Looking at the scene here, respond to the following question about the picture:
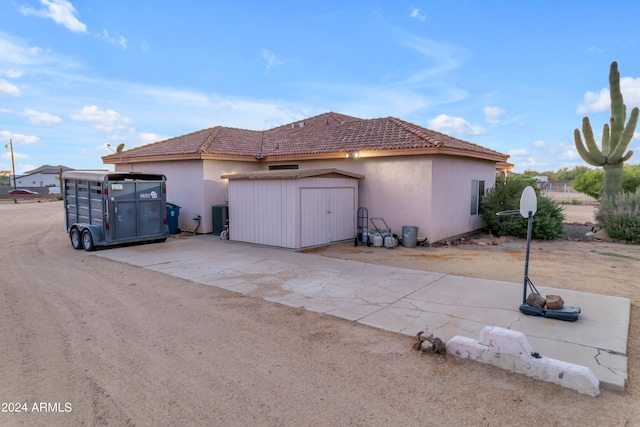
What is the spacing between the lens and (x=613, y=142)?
16641 millimetres

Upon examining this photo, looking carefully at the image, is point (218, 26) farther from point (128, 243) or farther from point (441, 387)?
point (441, 387)

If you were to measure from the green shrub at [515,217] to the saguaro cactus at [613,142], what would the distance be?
14.0 ft

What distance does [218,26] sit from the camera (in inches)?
559

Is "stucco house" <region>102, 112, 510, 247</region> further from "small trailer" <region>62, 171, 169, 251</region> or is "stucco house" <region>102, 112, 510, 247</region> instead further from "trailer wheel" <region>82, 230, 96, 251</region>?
"trailer wheel" <region>82, 230, 96, 251</region>

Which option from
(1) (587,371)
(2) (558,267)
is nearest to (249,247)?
(2) (558,267)

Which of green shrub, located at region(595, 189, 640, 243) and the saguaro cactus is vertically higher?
the saguaro cactus

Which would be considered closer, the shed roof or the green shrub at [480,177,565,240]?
the shed roof

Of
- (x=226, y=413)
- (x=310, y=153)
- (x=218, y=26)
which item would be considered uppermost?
(x=218, y=26)

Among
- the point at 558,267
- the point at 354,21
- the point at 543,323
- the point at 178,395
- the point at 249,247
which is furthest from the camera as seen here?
the point at 354,21

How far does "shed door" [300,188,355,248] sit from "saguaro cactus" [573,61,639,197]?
11361 mm

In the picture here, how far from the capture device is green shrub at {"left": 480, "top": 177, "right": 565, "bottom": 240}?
13.9 meters

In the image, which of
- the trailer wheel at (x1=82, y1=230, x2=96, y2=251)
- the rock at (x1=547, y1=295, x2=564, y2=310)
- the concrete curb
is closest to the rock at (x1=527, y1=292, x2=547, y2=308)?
the rock at (x1=547, y1=295, x2=564, y2=310)

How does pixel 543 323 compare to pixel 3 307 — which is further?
pixel 3 307

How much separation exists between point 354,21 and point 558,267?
1128 cm
